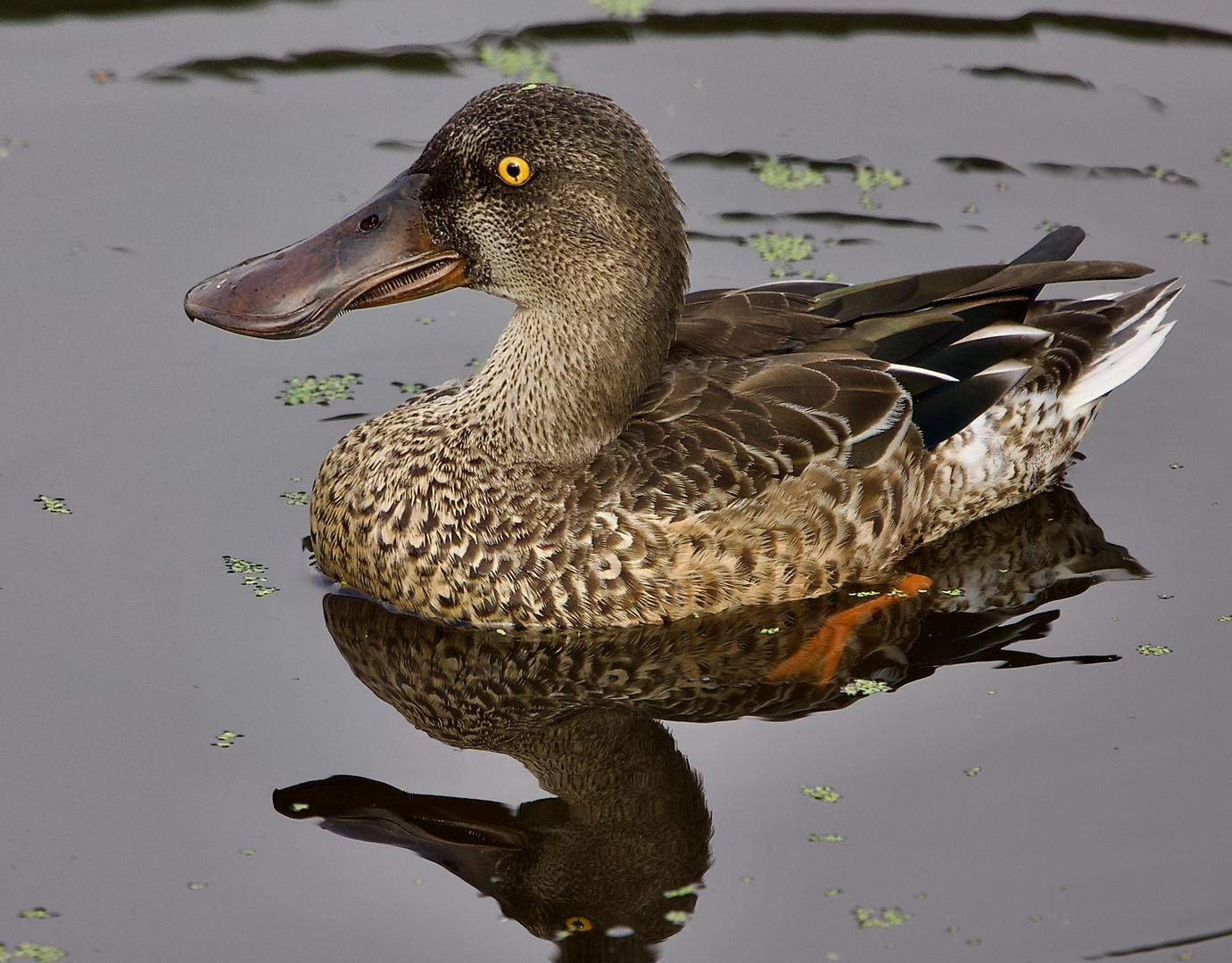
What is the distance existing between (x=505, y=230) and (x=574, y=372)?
68cm

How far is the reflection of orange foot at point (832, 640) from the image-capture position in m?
7.11

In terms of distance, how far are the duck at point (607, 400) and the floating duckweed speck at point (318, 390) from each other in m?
1.08

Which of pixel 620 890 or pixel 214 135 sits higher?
pixel 214 135

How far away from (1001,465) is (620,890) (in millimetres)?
3321

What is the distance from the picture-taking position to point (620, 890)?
5793 millimetres

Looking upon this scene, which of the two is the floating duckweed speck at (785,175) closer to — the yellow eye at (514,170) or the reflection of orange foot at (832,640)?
the reflection of orange foot at (832,640)

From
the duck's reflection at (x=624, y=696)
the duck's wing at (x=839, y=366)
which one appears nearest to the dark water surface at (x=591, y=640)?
the duck's reflection at (x=624, y=696)

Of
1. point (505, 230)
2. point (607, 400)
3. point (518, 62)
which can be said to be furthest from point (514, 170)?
point (518, 62)

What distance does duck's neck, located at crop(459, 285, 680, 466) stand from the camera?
714 centimetres

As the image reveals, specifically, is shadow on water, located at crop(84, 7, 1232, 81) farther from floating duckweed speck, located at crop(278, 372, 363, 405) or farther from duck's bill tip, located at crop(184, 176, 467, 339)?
duck's bill tip, located at crop(184, 176, 467, 339)

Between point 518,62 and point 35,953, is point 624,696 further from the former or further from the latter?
point 518,62

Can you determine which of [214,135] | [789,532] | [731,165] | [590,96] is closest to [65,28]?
[214,135]

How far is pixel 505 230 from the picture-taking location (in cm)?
705

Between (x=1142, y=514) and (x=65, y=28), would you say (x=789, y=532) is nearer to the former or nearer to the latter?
(x=1142, y=514)
